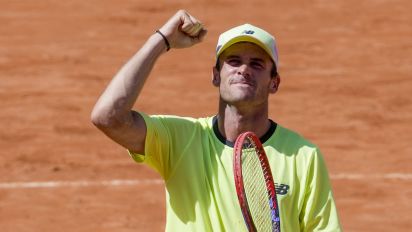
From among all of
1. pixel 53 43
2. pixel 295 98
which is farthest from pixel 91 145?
pixel 53 43

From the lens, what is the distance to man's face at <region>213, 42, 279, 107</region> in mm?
7863

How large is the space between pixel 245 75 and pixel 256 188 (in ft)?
2.20

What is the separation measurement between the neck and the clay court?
22.6 feet

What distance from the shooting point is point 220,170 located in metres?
7.98

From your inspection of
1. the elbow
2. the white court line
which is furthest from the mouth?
the white court line

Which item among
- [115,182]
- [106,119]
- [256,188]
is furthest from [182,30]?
[115,182]

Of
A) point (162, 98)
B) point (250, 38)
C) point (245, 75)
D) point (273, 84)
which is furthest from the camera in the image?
point (162, 98)

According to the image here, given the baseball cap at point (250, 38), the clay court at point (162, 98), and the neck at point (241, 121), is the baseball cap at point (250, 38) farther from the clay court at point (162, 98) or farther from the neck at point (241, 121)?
the clay court at point (162, 98)

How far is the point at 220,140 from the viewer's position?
811 centimetres

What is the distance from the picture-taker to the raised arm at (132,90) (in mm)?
7766

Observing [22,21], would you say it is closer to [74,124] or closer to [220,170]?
[74,124]

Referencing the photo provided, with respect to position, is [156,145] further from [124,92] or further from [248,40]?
[248,40]

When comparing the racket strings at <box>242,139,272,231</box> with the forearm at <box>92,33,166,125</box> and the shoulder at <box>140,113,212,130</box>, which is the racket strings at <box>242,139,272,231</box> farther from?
the forearm at <box>92,33,166,125</box>

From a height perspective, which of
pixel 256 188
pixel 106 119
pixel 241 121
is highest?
pixel 241 121
